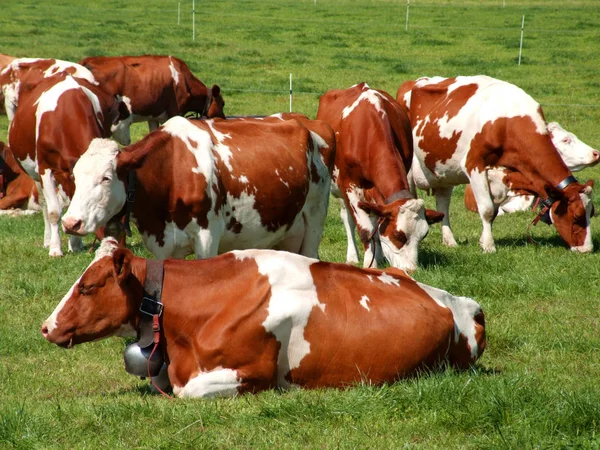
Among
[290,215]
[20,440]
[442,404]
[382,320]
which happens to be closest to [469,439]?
[442,404]

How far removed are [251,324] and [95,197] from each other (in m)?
2.18

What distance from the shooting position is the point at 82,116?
35.5 feet

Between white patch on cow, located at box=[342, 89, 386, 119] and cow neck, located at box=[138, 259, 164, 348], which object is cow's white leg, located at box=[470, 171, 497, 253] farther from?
cow neck, located at box=[138, 259, 164, 348]

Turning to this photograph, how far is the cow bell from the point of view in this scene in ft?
20.2

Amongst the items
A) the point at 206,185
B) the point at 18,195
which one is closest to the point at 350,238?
the point at 206,185

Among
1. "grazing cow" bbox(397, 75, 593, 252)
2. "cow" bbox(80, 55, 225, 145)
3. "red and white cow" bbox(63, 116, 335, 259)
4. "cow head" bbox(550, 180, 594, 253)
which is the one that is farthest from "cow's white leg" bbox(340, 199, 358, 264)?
"cow" bbox(80, 55, 225, 145)

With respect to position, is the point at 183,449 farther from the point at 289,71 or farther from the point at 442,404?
the point at 289,71

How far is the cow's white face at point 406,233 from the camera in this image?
31.4 feet

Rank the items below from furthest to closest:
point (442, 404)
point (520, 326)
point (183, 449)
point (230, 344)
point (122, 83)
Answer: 1. point (122, 83)
2. point (520, 326)
3. point (230, 344)
4. point (442, 404)
5. point (183, 449)

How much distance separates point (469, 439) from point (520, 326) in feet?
9.89

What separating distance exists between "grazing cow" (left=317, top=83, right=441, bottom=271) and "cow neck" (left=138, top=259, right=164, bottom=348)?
12.3ft

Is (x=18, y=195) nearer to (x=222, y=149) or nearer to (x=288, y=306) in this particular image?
(x=222, y=149)

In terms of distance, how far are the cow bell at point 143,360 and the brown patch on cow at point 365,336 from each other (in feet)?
2.87

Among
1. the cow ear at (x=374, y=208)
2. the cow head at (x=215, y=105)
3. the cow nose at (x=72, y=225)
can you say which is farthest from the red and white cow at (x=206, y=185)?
the cow head at (x=215, y=105)
